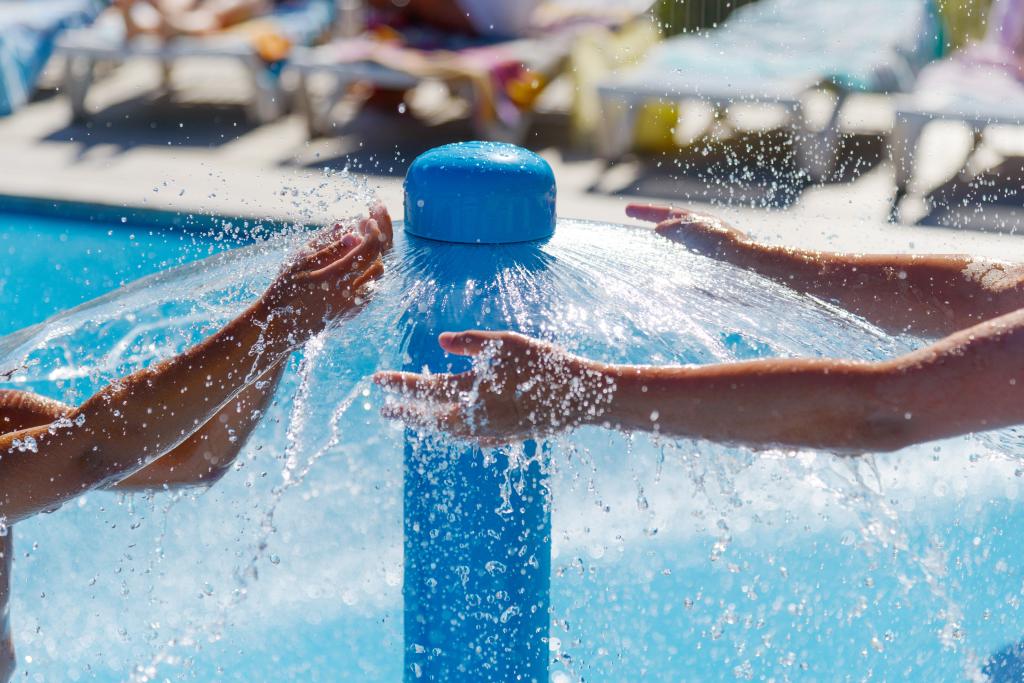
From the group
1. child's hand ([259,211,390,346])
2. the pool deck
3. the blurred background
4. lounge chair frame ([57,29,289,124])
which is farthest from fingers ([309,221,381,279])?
lounge chair frame ([57,29,289,124])

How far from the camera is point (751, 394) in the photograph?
1.62 metres

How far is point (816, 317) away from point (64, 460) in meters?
1.20

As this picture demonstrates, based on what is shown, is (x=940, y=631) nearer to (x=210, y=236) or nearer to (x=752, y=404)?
(x=752, y=404)

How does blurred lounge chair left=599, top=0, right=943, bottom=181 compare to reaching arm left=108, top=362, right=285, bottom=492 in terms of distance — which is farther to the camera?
blurred lounge chair left=599, top=0, right=943, bottom=181

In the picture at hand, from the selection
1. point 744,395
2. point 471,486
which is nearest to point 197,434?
point 471,486

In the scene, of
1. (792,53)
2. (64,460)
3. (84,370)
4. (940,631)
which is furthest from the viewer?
(792,53)

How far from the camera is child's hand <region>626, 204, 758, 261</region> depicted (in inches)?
89.6

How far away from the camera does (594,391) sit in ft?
5.35

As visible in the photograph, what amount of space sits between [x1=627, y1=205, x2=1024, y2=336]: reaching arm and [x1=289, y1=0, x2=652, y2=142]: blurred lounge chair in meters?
5.13

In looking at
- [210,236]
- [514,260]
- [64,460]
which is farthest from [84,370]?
[514,260]

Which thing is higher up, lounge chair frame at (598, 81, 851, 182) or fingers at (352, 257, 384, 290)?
fingers at (352, 257, 384, 290)

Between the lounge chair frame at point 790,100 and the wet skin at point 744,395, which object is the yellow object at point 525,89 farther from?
the wet skin at point 744,395

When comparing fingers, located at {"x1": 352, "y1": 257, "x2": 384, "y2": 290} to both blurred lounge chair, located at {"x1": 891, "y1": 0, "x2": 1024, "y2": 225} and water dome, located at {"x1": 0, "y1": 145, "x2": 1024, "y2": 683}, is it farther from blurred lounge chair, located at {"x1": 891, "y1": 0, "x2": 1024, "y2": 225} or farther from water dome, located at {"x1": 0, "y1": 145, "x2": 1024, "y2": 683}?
blurred lounge chair, located at {"x1": 891, "y1": 0, "x2": 1024, "y2": 225}

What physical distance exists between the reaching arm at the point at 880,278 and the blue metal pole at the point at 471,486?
42 centimetres
